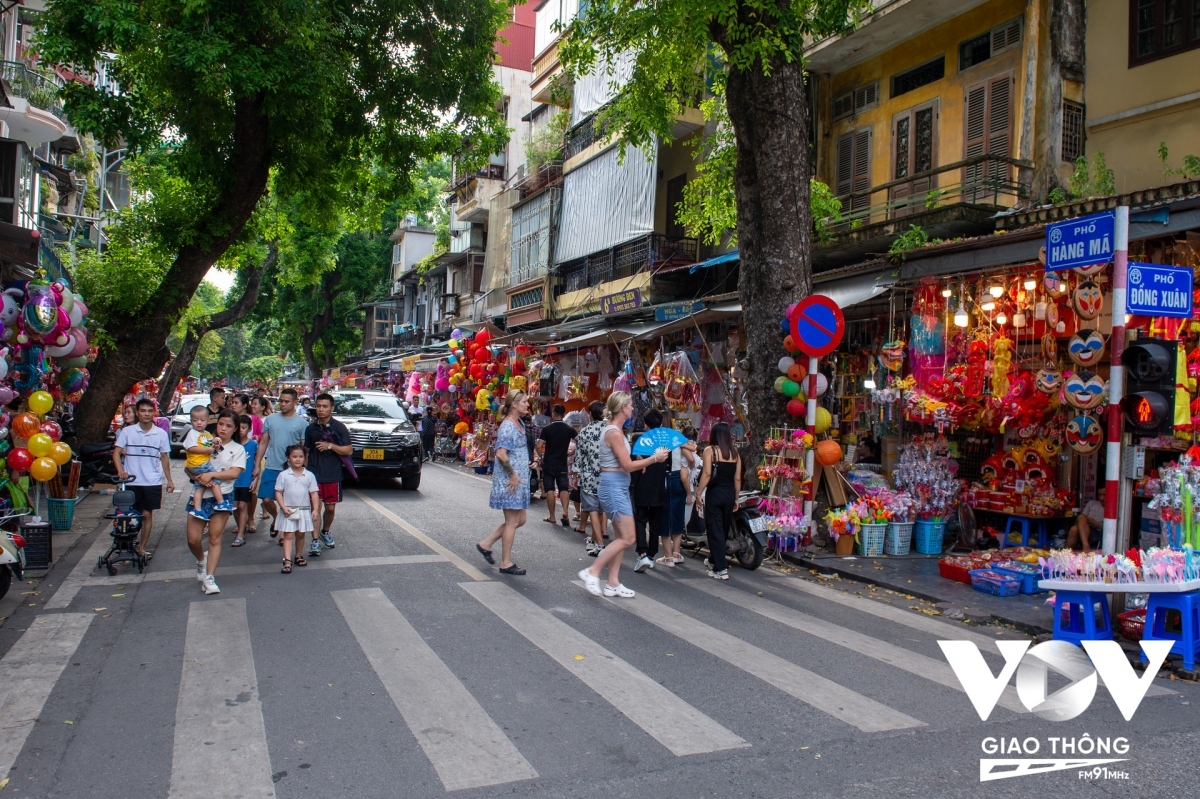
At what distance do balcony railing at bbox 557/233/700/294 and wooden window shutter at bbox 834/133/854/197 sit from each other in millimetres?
4349

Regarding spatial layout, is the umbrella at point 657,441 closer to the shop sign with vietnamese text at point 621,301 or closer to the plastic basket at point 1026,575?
the plastic basket at point 1026,575

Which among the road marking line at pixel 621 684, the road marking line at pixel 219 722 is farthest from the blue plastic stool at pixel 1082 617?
the road marking line at pixel 219 722

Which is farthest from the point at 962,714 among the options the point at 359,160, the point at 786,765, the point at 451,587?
the point at 359,160

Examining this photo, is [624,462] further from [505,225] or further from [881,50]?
[505,225]

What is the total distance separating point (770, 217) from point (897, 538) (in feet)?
13.9

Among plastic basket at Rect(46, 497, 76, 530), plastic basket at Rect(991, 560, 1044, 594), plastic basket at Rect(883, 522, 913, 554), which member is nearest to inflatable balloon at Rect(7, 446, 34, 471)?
plastic basket at Rect(46, 497, 76, 530)

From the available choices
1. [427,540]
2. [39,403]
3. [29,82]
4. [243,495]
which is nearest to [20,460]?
[39,403]

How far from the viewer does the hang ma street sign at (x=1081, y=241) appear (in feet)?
20.9

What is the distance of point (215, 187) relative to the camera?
14.0 m

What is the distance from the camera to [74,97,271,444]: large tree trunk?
13250mm

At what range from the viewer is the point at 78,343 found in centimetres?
1191

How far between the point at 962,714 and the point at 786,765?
141 centimetres

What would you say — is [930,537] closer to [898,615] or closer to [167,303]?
[898,615]

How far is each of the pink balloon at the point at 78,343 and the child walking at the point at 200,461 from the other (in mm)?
4743
